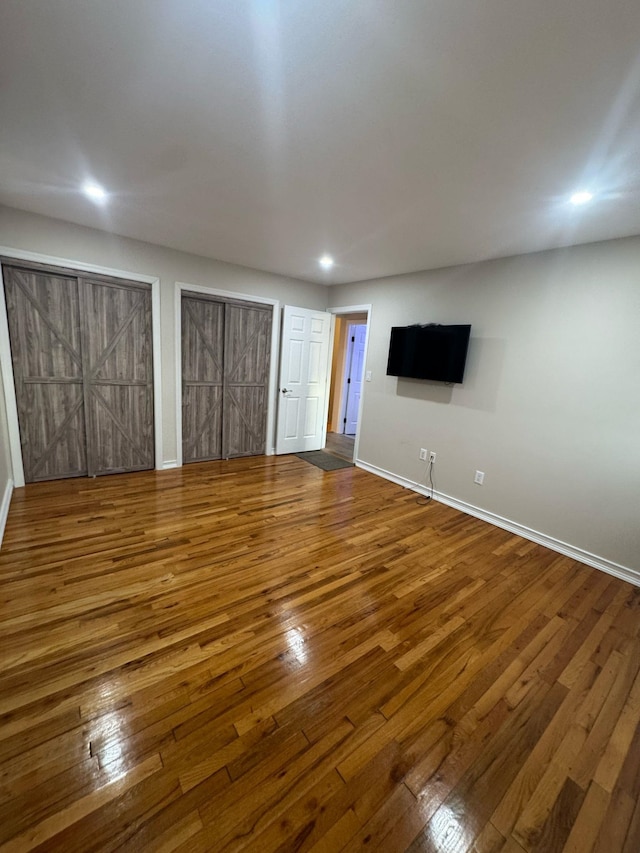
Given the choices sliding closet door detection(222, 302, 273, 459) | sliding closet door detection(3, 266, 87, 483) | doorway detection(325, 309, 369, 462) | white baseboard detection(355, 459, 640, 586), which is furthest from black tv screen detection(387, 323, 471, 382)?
sliding closet door detection(3, 266, 87, 483)

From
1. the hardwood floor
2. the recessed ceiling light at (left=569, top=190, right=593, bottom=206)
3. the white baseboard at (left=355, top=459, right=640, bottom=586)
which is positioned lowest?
the hardwood floor

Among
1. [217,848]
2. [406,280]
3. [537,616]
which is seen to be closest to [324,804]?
[217,848]

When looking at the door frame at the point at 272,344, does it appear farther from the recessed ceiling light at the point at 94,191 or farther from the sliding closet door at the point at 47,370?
the recessed ceiling light at the point at 94,191

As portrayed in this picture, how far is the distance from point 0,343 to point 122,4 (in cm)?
307

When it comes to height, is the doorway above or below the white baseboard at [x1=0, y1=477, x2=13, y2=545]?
above

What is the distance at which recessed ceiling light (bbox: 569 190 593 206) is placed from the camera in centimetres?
196

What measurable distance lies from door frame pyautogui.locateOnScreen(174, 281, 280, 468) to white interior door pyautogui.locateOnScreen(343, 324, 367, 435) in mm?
2361

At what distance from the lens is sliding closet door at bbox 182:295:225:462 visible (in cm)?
409

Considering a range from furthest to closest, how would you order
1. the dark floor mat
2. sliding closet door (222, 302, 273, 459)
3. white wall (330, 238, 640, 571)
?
the dark floor mat
sliding closet door (222, 302, 273, 459)
white wall (330, 238, 640, 571)

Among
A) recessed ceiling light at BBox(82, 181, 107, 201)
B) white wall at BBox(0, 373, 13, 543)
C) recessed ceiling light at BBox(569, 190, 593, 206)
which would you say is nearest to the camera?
recessed ceiling light at BBox(569, 190, 593, 206)

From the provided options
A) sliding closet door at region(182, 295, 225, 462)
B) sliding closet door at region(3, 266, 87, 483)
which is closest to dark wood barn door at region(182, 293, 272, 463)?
sliding closet door at region(182, 295, 225, 462)

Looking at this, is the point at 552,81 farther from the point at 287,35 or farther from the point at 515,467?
the point at 515,467

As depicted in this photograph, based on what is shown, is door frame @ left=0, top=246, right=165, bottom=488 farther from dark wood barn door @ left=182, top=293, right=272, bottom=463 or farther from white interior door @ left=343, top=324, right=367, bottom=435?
white interior door @ left=343, top=324, right=367, bottom=435

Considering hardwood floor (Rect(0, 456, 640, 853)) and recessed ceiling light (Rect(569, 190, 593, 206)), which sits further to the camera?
recessed ceiling light (Rect(569, 190, 593, 206))
